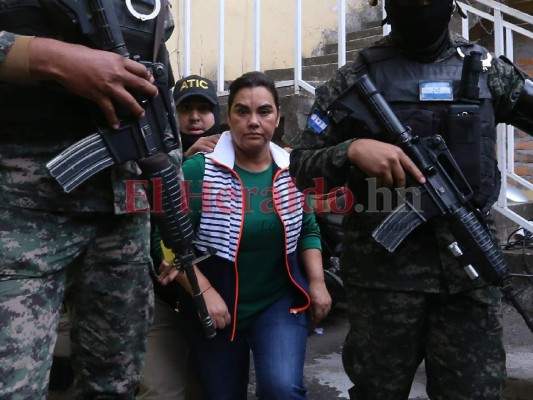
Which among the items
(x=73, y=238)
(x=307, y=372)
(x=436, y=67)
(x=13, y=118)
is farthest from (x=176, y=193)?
(x=307, y=372)

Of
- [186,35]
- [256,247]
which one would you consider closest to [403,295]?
[256,247]

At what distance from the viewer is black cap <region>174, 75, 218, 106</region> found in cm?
330

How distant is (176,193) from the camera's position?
1918 mm

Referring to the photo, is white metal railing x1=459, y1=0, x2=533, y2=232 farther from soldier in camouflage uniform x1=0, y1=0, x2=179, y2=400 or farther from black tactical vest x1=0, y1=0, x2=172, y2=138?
black tactical vest x1=0, y1=0, x2=172, y2=138

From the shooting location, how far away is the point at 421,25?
2.10 metres

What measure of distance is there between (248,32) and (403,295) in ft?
14.0

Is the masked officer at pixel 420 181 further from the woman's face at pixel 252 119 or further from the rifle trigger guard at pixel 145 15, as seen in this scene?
the rifle trigger guard at pixel 145 15

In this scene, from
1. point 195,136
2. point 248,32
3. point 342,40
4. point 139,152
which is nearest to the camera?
point 139,152

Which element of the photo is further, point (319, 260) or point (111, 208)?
point (319, 260)

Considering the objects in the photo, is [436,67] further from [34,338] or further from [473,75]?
[34,338]

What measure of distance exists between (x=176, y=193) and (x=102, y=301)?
364 mm

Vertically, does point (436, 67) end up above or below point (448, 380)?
above

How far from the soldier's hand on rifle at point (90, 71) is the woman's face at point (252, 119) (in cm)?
105

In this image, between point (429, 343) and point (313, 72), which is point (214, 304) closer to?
point (429, 343)
